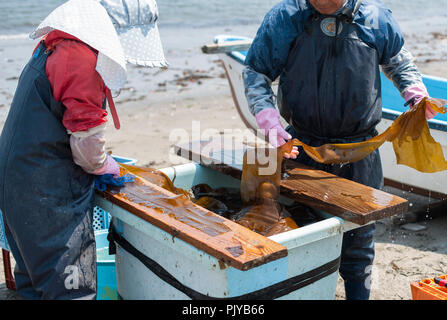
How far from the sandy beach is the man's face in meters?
1.80

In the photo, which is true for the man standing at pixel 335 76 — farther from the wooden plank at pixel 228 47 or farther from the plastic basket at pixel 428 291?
the wooden plank at pixel 228 47

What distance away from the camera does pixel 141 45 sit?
244 centimetres

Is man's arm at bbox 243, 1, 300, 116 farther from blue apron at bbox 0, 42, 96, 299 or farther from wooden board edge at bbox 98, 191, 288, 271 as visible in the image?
blue apron at bbox 0, 42, 96, 299

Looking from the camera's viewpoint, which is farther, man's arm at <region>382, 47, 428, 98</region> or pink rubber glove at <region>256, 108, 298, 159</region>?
man's arm at <region>382, 47, 428, 98</region>

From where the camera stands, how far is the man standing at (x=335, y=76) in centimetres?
277

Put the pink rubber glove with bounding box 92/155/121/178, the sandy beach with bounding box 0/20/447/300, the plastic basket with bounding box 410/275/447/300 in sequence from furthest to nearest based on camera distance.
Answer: the sandy beach with bounding box 0/20/447/300, the pink rubber glove with bounding box 92/155/121/178, the plastic basket with bounding box 410/275/447/300

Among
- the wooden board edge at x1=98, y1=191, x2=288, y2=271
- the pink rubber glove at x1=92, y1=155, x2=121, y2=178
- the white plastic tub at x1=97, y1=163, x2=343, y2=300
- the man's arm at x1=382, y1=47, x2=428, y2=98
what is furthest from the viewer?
the man's arm at x1=382, y1=47, x2=428, y2=98

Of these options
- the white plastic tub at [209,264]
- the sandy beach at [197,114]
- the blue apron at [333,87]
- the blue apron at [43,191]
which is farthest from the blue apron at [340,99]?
the blue apron at [43,191]

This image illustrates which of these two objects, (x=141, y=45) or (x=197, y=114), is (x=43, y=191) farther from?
(x=197, y=114)

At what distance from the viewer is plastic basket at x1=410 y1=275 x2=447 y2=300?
92.3 inches

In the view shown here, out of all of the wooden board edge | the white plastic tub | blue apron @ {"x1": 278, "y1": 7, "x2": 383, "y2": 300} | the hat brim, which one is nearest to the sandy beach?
blue apron @ {"x1": 278, "y1": 7, "x2": 383, "y2": 300}

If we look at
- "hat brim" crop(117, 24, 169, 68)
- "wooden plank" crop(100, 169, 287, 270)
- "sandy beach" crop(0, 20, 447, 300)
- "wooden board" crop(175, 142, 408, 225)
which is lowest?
"sandy beach" crop(0, 20, 447, 300)

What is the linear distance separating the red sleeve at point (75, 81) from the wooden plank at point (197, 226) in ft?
1.41

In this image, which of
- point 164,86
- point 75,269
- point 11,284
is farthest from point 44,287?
point 164,86
